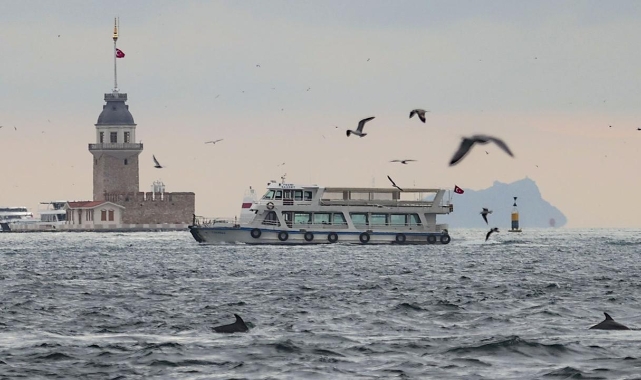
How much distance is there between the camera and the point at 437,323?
3284 cm

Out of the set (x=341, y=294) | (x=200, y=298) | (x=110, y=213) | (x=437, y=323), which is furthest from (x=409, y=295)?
(x=110, y=213)

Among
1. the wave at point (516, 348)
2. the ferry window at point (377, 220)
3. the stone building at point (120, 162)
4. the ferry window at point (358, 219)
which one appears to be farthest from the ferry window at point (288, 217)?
the stone building at point (120, 162)

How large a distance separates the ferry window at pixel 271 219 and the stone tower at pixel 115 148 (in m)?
100

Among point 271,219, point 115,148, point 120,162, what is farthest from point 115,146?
point 271,219

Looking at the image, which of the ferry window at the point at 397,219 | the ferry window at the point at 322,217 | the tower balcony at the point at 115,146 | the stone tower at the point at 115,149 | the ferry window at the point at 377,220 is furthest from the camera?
the stone tower at the point at 115,149

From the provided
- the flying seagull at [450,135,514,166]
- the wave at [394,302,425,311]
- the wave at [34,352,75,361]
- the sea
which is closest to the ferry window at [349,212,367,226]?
the sea

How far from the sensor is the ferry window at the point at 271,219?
3797 inches

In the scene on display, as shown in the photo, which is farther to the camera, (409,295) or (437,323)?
(409,295)

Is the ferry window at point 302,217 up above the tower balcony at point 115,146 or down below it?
below

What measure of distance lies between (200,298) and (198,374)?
689 inches

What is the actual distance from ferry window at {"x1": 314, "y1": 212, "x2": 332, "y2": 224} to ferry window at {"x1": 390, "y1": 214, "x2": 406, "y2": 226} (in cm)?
475

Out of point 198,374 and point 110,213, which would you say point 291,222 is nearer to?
point 198,374

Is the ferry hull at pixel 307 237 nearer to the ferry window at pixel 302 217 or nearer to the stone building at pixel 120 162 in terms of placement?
the ferry window at pixel 302 217

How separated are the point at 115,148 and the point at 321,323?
6463 inches
